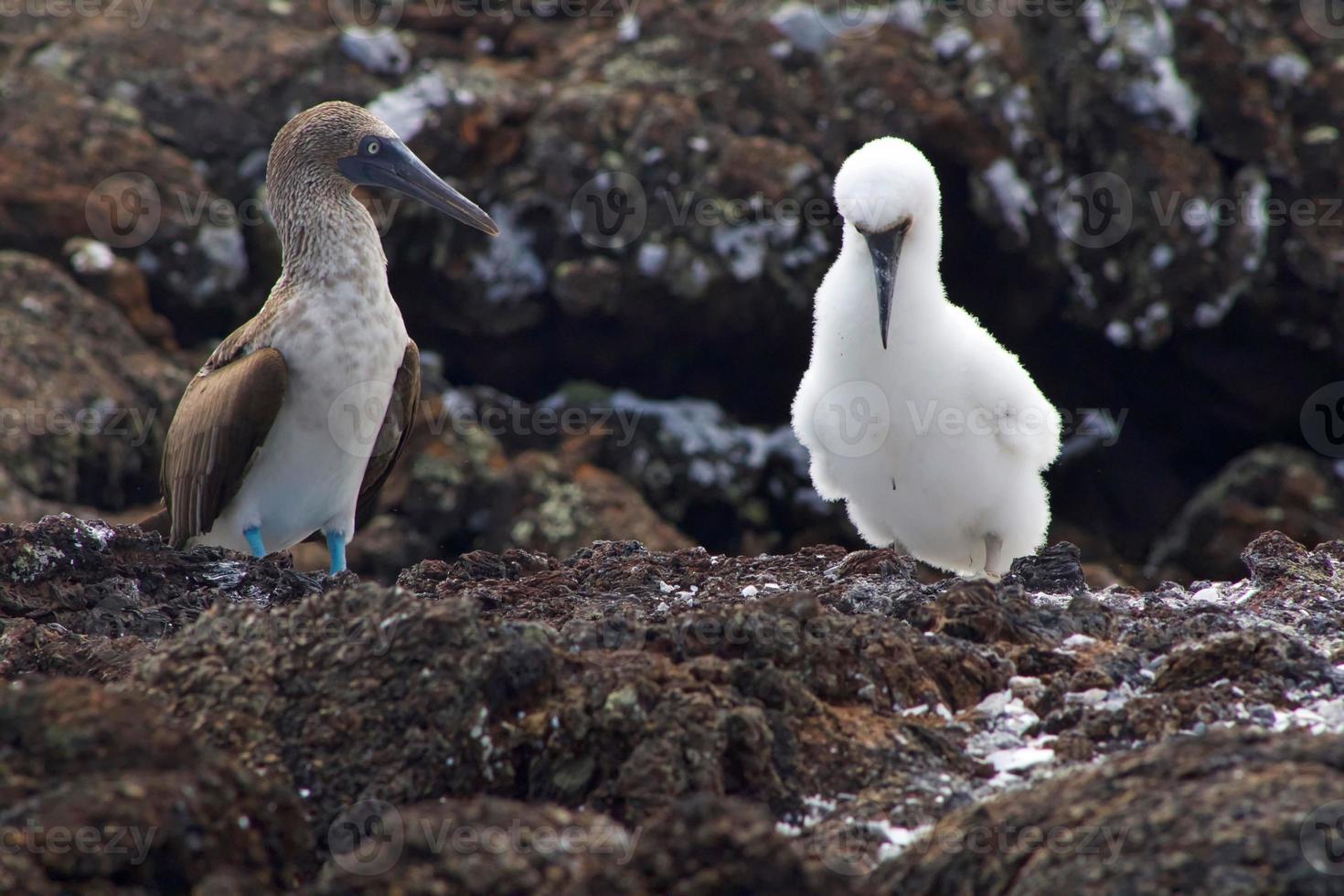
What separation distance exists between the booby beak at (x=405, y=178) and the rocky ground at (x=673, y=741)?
2.39 meters

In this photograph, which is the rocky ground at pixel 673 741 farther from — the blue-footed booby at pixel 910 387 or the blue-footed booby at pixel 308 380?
the blue-footed booby at pixel 308 380

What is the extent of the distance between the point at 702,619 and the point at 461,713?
2.86ft

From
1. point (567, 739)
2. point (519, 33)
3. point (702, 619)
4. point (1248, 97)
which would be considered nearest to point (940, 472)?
point (702, 619)

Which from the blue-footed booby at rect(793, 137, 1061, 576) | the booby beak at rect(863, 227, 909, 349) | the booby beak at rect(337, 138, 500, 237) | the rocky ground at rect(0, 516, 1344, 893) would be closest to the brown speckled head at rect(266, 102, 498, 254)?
the booby beak at rect(337, 138, 500, 237)

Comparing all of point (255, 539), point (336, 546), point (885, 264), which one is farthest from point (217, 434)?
point (885, 264)

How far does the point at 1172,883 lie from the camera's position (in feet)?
8.63

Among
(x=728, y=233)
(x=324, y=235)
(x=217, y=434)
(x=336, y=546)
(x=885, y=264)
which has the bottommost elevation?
(x=336, y=546)

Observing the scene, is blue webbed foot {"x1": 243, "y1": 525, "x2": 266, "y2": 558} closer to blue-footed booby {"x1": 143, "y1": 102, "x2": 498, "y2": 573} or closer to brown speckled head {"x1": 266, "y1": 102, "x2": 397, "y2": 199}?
blue-footed booby {"x1": 143, "y1": 102, "x2": 498, "y2": 573}

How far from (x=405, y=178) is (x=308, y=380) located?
4.32 feet

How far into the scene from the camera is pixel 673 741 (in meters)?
3.36

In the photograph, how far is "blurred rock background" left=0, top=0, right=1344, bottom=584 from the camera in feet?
29.9

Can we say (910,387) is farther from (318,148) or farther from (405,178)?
(318,148)

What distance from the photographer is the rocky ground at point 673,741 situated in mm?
2703

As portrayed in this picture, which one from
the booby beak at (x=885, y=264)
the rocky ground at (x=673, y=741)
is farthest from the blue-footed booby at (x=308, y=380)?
the booby beak at (x=885, y=264)
